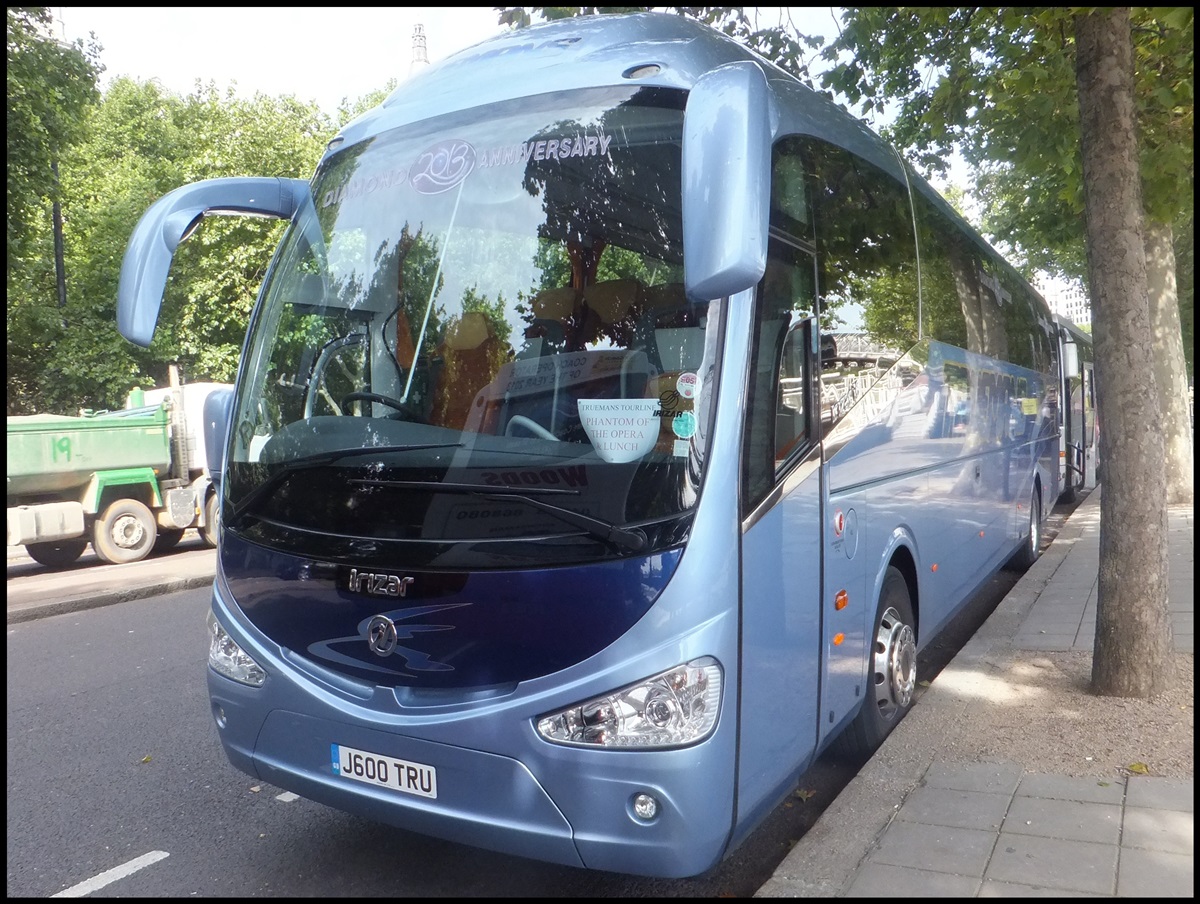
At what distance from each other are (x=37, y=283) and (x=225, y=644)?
29676 millimetres

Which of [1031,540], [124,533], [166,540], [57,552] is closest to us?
[1031,540]

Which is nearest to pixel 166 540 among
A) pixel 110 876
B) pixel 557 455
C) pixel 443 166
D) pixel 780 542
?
pixel 110 876

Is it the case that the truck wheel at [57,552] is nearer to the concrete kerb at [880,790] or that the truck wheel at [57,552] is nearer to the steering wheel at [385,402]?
the steering wheel at [385,402]

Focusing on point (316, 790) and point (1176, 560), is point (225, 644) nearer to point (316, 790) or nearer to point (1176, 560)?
point (316, 790)

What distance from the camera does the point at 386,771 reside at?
10.8 ft

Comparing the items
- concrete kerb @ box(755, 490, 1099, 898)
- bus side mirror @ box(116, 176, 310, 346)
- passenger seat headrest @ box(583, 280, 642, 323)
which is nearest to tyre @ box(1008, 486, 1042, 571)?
concrete kerb @ box(755, 490, 1099, 898)

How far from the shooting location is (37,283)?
29031 millimetres

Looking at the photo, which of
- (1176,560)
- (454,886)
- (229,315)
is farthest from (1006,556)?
(229,315)

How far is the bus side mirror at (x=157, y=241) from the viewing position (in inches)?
151

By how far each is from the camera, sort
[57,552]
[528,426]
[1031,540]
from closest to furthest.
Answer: [528,426], [1031,540], [57,552]

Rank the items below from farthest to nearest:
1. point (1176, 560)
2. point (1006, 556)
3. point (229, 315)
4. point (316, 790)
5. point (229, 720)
→ point (229, 315)
point (1176, 560)
point (1006, 556)
point (229, 720)
point (316, 790)

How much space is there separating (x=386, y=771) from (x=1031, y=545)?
8.40m

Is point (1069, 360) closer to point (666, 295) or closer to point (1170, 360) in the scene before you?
point (1170, 360)

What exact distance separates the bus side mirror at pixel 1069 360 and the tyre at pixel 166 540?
12.7 meters
